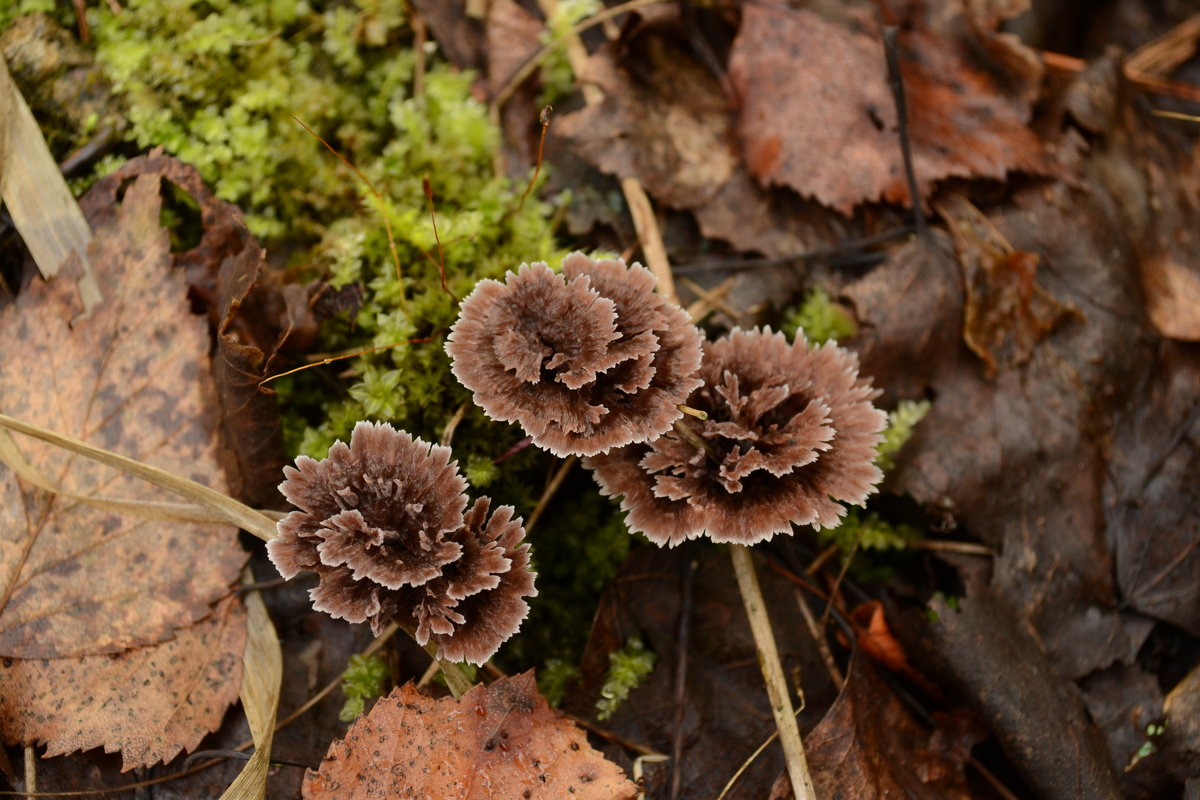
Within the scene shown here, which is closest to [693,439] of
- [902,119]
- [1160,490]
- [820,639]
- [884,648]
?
[820,639]

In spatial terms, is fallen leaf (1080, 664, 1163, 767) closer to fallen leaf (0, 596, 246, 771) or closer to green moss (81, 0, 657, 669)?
green moss (81, 0, 657, 669)

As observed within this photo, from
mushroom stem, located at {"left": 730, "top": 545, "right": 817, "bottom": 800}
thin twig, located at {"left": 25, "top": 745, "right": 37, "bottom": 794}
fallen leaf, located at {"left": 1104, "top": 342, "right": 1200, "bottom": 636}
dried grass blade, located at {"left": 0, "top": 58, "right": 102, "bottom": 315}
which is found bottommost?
fallen leaf, located at {"left": 1104, "top": 342, "right": 1200, "bottom": 636}

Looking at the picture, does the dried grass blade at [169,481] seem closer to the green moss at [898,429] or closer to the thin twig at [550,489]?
the thin twig at [550,489]

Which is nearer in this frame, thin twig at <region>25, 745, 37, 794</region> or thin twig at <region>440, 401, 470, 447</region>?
thin twig at <region>25, 745, 37, 794</region>

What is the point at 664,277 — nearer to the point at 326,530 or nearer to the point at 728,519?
the point at 728,519

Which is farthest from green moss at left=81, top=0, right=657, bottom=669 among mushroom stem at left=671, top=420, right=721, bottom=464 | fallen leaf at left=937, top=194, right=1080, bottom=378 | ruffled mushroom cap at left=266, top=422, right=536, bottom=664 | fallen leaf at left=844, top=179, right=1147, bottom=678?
fallen leaf at left=937, top=194, right=1080, bottom=378

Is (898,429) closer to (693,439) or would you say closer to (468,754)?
(693,439)
